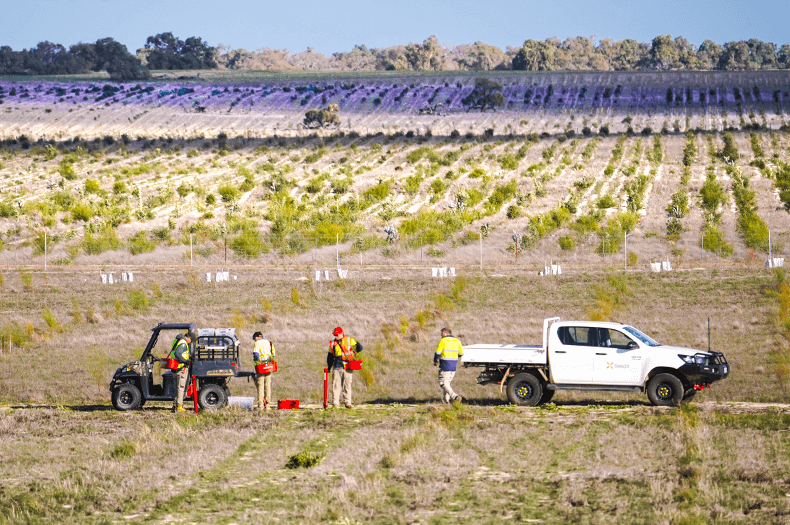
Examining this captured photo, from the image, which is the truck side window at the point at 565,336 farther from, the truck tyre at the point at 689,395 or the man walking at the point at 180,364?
the man walking at the point at 180,364

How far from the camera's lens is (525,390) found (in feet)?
58.0

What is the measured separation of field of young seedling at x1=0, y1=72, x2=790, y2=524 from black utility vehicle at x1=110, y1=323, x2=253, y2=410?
470 mm

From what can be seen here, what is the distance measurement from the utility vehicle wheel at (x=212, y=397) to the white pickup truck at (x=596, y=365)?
186 inches

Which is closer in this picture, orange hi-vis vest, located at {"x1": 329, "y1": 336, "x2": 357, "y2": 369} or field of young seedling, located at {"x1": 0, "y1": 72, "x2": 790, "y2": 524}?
field of young seedling, located at {"x1": 0, "y1": 72, "x2": 790, "y2": 524}

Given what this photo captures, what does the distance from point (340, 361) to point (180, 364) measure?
2996mm

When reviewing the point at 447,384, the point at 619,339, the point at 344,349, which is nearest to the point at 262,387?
the point at 344,349

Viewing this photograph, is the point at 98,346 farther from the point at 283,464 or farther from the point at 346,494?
the point at 346,494

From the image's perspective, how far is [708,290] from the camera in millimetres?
32625

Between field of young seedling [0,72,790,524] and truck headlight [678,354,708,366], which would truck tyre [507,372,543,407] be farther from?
truck headlight [678,354,708,366]

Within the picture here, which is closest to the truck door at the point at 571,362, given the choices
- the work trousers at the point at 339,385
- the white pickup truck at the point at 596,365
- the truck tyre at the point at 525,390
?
the white pickup truck at the point at 596,365

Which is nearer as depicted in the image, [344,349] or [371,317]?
[344,349]

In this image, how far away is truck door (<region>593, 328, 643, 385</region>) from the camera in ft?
56.5

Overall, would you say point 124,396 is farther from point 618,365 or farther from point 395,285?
point 395,285

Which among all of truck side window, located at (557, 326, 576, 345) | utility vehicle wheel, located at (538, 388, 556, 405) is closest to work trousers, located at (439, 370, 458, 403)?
utility vehicle wheel, located at (538, 388, 556, 405)
